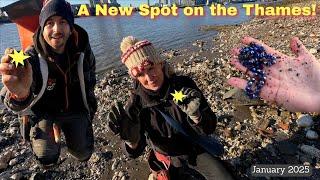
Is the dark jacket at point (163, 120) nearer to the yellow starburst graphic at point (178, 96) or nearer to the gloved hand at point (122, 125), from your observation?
the gloved hand at point (122, 125)

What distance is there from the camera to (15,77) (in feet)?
12.1

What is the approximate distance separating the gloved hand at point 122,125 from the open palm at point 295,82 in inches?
135

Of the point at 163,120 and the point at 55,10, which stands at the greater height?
the point at 55,10

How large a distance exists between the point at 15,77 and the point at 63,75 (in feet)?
4.62

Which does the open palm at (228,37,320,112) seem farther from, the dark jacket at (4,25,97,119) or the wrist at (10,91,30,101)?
the wrist at (10,91,30,101)

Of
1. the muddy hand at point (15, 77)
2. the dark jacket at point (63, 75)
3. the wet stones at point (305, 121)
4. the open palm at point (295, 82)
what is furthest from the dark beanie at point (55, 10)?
the wet stones at point (305, 121)

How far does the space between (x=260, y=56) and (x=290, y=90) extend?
4.10 ft

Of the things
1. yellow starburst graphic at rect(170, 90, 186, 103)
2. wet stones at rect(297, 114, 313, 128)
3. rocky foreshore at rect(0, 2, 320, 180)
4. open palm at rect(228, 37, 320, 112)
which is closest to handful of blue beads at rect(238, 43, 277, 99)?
open palm at rect(228, 37, 320, 112)

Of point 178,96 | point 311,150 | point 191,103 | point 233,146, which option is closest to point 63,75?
point 178,96

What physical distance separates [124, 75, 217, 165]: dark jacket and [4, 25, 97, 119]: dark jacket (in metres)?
1.28

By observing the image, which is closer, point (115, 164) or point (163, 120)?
point (163, 120)

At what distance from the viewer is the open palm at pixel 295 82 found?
6145mm

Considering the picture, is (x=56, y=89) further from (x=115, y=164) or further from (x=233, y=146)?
(x=233, y=146)

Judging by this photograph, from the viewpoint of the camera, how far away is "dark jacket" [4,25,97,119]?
187 inches
